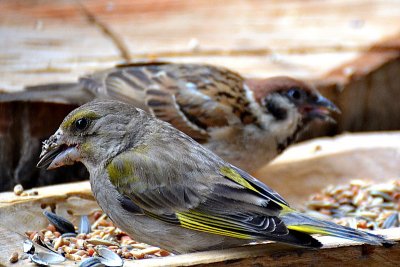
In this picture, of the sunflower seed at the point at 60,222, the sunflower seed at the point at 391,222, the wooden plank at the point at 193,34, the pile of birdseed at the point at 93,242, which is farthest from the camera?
the wooden plank at the point at 193,34

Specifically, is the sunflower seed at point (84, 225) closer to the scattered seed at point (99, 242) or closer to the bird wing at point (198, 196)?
the scattered seed at point (99, 242)

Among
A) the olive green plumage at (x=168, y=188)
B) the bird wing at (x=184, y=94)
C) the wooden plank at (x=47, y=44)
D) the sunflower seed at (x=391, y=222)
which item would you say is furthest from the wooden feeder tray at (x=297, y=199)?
the wooden plank at (x=47, y=44)

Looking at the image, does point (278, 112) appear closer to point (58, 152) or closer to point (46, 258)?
point (58, 152)

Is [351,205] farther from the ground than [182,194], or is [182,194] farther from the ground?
[182,194]

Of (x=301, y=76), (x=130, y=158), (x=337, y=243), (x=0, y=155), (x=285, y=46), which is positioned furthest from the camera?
(x=285, y=46)

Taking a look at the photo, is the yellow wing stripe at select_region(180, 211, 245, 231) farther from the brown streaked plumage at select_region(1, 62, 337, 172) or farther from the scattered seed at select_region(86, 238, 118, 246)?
the brown streaked plumage at select_region(1, 62, 337, 172)

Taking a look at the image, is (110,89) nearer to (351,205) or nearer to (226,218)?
(351,205)

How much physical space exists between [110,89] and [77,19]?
1.92 metres

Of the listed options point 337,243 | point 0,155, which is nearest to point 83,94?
point 0,155

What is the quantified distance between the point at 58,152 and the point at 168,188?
55 centimetres

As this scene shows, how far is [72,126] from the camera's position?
13.8 feet

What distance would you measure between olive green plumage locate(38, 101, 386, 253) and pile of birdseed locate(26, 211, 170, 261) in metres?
0.19

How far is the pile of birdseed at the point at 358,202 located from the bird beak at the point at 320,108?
1.68ft

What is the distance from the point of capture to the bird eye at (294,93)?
18.9ft
